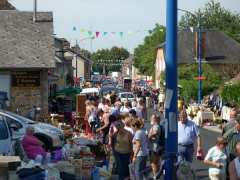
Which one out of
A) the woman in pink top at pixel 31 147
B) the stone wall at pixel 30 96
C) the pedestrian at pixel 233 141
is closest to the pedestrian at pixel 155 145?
the pedestrian at pixel 233 141

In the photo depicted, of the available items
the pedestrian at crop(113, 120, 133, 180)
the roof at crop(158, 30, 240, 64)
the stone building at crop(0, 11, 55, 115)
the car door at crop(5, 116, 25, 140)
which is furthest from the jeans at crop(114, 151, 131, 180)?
the roof at crop(158, 30, 240, 64)

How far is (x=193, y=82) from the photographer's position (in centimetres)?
5816

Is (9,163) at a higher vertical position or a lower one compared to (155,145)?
higher

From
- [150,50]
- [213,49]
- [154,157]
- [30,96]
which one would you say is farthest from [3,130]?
[150,50]

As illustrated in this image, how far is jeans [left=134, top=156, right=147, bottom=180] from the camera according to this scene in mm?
14438

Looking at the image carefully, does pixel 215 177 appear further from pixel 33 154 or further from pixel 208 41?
pixel 208 41

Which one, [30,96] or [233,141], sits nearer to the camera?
[233,141]

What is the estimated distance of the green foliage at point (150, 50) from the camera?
109125 millimetres

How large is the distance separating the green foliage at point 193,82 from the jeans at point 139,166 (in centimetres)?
4243

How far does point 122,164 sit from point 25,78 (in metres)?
19.4

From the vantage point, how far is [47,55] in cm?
3347

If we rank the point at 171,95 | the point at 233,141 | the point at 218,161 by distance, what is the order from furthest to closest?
the point at 233,141, the point at 218,161, the point at 171,95

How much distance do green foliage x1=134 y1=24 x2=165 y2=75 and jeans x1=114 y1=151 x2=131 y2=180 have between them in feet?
295

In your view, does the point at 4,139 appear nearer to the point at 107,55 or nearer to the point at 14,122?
the point at 14,122
